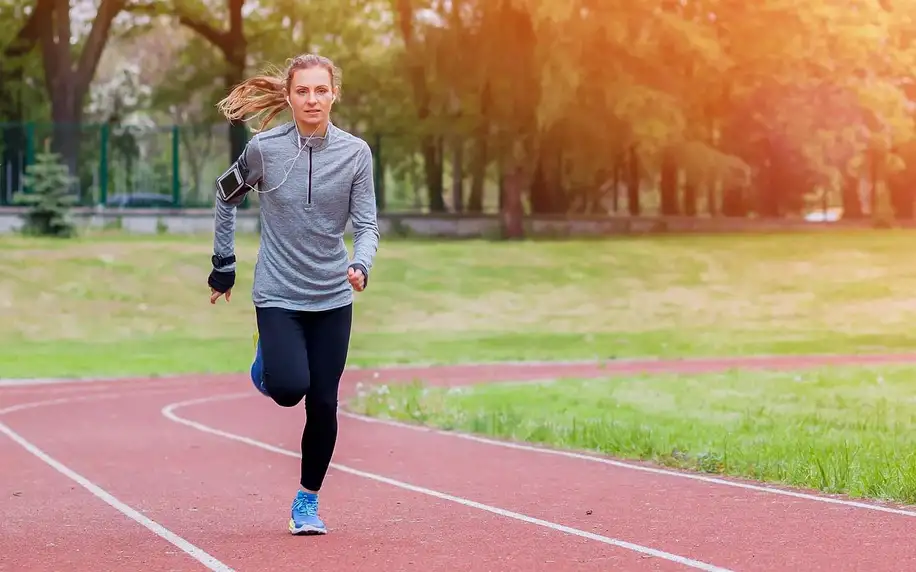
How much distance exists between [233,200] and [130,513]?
96.1 inches

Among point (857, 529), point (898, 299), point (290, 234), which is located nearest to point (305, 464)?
point (290, 234)

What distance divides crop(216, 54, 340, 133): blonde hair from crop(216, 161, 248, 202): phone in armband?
25cm

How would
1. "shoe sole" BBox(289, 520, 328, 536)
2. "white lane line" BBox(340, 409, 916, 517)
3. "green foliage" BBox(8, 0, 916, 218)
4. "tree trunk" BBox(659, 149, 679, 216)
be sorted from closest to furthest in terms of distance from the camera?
"shoe sole" BBox(289, 520, 328, 536)
"white lane line" BBox(340, 409, 916, 517)
"green foliage" BBox(8, 0, 916, 218)
"tree trunk" BBox(659, 149, 679, 216)

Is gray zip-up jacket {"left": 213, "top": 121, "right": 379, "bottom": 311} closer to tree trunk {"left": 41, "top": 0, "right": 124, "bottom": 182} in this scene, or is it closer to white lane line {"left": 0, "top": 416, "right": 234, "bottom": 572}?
white lane line {"left": 0, "top": 416, "right": 234, "bottom": 572}

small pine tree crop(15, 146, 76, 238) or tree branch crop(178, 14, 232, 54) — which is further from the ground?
tree branch crop(178, 14, 232, 54)

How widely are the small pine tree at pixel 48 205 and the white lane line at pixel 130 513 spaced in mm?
24829

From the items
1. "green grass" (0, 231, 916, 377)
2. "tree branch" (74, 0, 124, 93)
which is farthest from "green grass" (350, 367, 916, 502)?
"tree branch" (74, 0, 124, 93)

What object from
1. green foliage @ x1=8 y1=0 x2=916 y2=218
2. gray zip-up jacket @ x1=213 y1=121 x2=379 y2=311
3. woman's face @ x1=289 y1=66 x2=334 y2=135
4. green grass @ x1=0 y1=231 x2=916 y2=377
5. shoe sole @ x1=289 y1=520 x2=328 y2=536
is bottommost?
green grass @ x1=0 y1=231 x2=916 y2=377

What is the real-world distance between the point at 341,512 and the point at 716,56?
110 ft

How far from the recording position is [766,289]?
130 ft

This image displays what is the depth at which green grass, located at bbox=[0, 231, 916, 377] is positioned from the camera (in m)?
28.2

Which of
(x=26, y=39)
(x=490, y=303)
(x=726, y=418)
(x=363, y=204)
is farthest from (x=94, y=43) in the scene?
(x=363, y=204)

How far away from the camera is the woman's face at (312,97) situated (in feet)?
24.2

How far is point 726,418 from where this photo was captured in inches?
593
